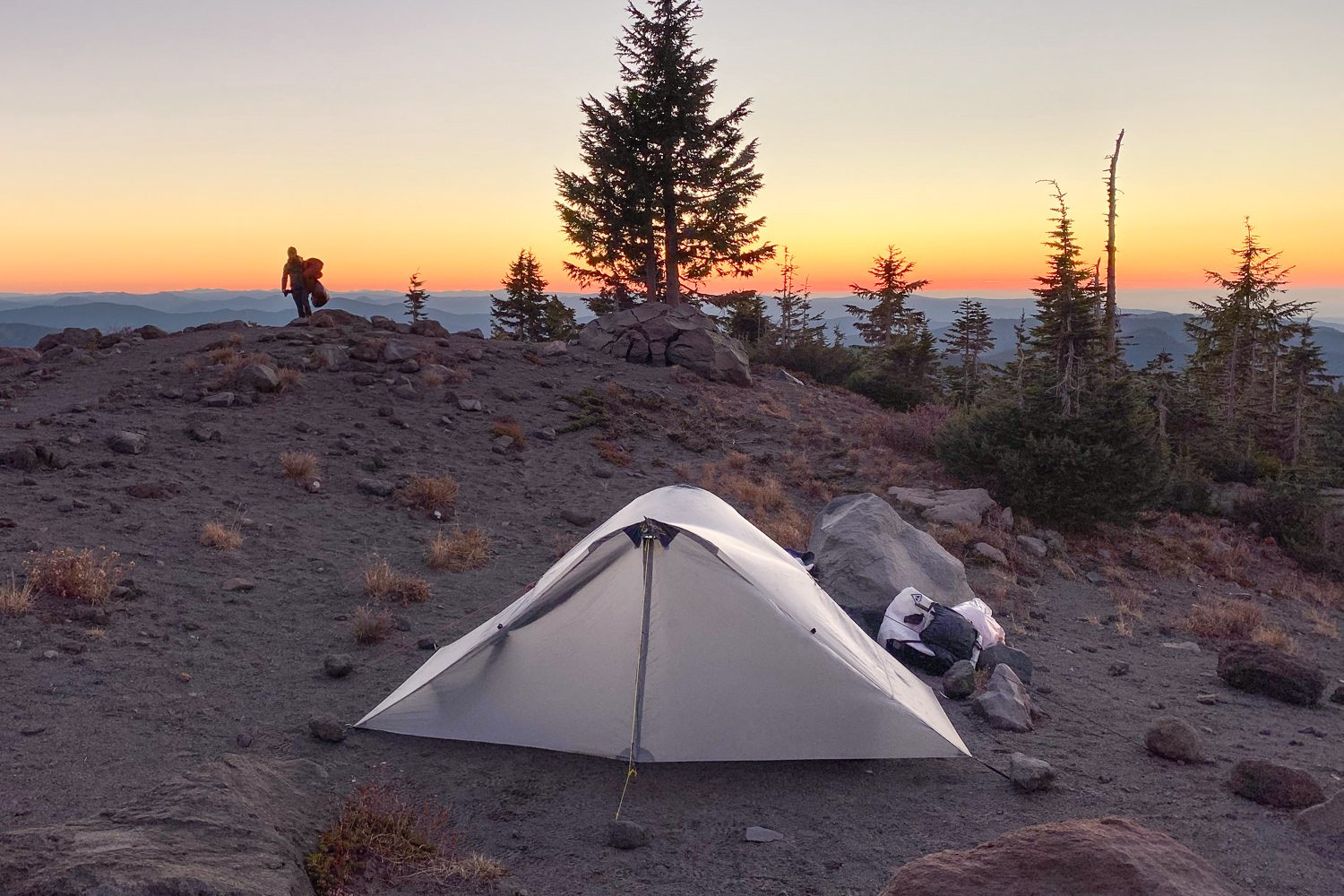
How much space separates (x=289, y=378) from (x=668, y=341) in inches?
441

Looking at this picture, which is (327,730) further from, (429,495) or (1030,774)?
(429,495)

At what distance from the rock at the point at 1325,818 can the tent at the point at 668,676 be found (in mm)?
1941

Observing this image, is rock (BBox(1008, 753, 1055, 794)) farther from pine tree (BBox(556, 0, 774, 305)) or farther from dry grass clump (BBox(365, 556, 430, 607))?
pine tree (BBox(556, 0, 774, 305))

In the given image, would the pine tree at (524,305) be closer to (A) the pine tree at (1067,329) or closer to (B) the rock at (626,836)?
(A) the pine tree at (1067,329)

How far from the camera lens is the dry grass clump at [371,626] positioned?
7.73 meters

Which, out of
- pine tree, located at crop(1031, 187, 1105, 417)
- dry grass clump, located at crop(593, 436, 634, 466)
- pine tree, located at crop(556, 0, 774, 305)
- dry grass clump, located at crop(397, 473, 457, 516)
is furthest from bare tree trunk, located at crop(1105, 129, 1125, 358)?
dry grass clump, located at crop(397, 473, 457, 516)

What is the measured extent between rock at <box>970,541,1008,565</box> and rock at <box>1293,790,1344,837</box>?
7382 mm

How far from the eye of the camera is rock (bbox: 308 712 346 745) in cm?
584

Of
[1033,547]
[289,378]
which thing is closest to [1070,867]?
[1033,547]

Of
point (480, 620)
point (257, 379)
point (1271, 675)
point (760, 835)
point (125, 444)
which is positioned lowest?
point (1271, 675)

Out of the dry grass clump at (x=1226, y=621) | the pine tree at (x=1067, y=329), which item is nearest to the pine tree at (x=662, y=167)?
the pine tree at (x=1067, y=329)

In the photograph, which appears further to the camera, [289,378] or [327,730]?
[289,378]

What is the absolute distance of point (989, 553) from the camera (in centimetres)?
1232

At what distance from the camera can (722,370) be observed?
23.6 metres
